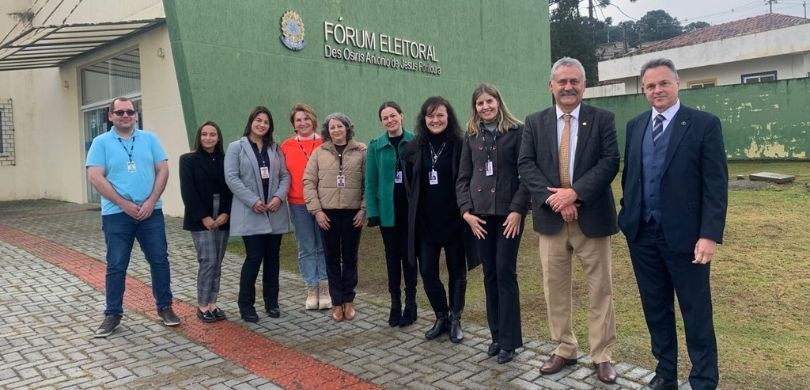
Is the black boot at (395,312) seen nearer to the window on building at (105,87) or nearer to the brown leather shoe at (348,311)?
the brown leather shoe at (348,311)

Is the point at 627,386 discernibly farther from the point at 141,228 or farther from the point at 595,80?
the point at 595,80

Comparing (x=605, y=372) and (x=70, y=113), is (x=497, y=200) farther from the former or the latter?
(x=70, y=113)

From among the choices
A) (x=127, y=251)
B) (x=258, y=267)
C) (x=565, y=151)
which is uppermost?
(x=565, y=151)

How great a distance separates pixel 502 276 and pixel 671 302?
3.51ft

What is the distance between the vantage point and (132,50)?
11.9 m

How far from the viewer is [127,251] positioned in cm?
493

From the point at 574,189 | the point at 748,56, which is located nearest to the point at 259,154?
the point at 574,189

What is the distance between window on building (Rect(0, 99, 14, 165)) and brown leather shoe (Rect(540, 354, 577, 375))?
17430 mm

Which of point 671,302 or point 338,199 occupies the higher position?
point 338,199

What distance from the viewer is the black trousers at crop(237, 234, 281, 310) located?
5148 mm

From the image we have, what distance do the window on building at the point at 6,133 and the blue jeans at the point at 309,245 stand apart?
1468cm

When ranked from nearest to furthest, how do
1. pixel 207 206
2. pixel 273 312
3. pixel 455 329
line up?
pixel 455 329 → pixel 207 206 → pixel 273 312

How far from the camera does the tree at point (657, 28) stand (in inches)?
2399

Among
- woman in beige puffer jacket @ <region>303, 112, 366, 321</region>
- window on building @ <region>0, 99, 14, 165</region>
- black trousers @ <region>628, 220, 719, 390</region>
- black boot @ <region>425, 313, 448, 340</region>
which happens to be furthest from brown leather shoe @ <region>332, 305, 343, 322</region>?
window on building @ <region>0, 99, 14, 165</region>
